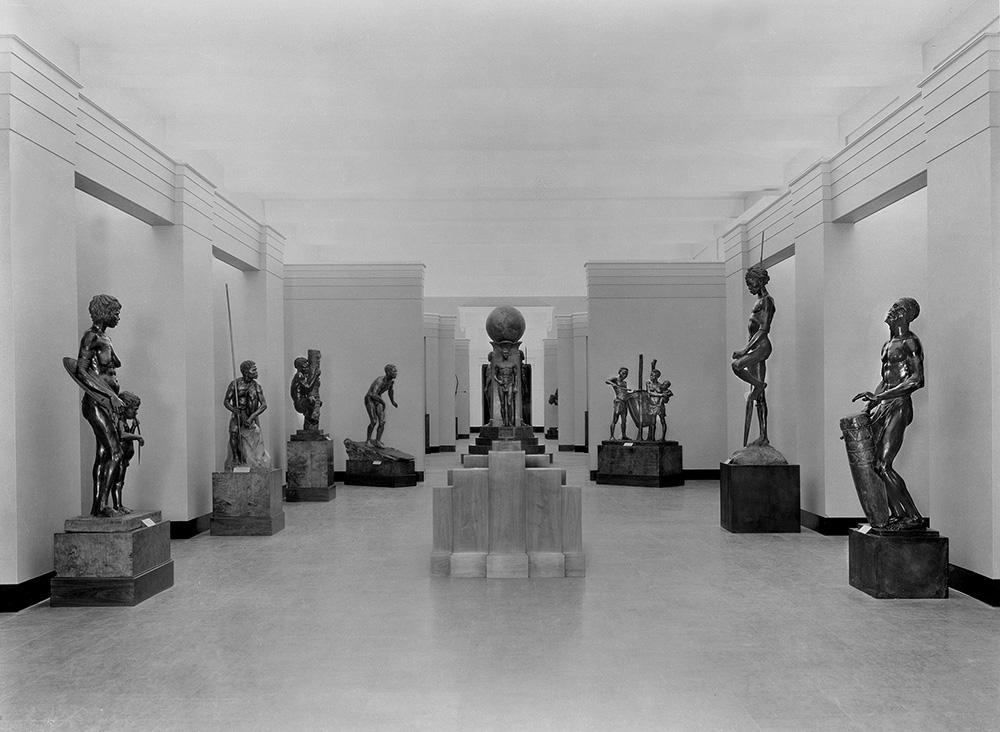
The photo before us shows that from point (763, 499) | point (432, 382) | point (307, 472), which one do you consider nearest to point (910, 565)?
point (763, 499)

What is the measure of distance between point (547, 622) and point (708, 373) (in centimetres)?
1050

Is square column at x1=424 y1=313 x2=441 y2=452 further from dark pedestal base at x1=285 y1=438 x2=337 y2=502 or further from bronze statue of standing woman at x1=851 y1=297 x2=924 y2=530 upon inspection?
bronze statue of standing woman at x1=851 y1=297 x2=924 y2=530

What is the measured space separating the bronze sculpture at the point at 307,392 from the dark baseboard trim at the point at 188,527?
Result: 325 cm

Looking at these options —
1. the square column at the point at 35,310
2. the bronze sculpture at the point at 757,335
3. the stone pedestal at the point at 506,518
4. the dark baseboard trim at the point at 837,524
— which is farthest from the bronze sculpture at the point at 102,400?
the dark baseboard trim at the point at 837,524

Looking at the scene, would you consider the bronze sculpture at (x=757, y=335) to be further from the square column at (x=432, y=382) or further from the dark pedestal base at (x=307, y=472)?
the square column at (x=432, y=382)

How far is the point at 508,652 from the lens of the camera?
4.89 metres

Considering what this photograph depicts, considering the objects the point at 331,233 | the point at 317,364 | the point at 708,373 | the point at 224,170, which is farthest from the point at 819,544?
the point at 331,233

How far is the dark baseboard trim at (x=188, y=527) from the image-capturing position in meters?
9.15

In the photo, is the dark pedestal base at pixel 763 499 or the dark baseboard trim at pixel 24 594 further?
the dark pedestal base at pixel 763 499

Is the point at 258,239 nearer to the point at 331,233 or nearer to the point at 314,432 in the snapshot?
the point at 314,432

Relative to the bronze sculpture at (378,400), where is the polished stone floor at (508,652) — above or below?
below

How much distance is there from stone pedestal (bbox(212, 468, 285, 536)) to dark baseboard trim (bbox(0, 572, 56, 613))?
118 inches

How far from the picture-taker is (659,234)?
60.7 ft

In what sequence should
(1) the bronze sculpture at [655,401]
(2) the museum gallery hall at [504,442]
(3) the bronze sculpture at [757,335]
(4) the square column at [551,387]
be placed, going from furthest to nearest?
(4) the square column at [551,387] → (1) the bronze sculpture at [655,401] → (3) the bronze sculpture at [757,335] → (2) the museum gallery hall at [504,442]
